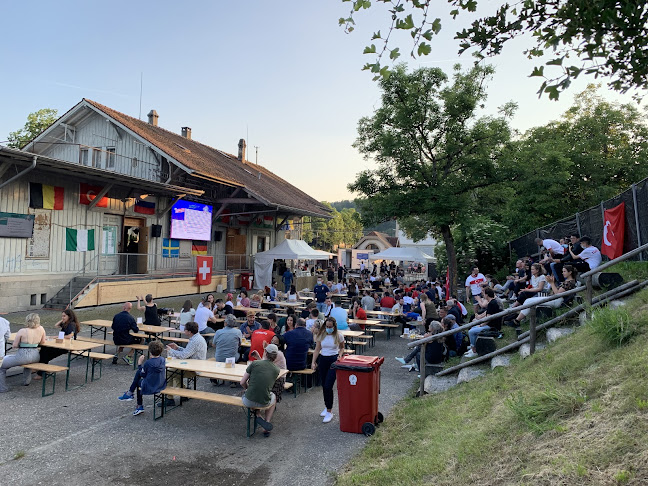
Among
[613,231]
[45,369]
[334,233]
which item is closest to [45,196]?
[45,369]

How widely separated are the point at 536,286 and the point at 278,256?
52.6 ft

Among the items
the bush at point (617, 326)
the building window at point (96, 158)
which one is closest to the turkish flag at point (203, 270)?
the building window at point (96, 158)

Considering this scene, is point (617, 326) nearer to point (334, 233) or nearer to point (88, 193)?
point (88, 193)

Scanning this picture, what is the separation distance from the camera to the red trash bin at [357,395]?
6.24 metres

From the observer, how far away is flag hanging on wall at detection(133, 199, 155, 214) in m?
19.8

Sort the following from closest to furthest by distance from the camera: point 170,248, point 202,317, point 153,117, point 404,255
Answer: point 202,317
point 170,248
point 404,255
point 153,117

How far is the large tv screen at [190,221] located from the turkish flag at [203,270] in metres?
1.33

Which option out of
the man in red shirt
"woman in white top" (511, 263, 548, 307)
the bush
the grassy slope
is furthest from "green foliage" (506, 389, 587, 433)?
"woman in white top" (511, 263, 548, 307)

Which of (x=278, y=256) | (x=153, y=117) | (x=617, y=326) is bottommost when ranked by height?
(x=617, y=326)

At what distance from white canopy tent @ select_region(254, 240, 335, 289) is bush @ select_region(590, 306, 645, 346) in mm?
18763

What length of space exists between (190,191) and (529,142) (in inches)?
931

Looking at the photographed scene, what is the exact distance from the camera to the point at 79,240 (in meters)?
17.0

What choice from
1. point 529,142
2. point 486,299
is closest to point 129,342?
point 486,299

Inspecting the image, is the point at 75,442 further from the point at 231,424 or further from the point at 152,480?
the point at 231,424
